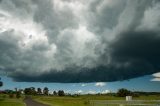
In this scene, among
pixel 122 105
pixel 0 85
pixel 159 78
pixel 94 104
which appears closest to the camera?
pixel 159 78

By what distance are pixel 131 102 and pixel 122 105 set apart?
99.0 inches

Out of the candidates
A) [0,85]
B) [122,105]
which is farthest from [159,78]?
[0,85]

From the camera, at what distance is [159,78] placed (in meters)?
44.4

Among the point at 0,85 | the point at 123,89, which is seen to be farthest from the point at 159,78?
the point at 123,89

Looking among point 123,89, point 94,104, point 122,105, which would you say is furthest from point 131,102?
point 123,89

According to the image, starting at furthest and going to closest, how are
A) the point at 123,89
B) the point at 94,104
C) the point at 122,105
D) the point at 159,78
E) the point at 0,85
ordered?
the point at 123,89 < the point at 0,85 < the point at 94,104 < the point at 122,105 < the point at 159,78

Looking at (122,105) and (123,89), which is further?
(123,89)

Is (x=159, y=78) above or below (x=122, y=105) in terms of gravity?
above

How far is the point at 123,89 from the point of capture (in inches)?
7741

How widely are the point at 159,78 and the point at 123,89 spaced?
6075 inches

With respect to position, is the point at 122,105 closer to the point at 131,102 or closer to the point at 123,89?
the point at 131,102

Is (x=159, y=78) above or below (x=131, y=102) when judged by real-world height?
above

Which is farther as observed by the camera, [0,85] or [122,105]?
[0,85]

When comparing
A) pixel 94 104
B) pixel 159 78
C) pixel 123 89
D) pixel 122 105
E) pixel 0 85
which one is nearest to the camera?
pixel 159 78
